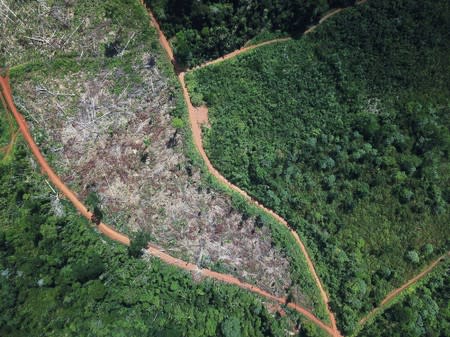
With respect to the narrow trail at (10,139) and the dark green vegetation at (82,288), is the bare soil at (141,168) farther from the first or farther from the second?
the dark green vegetation at (82,288)

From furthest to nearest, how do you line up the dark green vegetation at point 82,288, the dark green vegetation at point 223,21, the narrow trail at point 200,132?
1. the narrow trail at point 200,132
2. the dark green vegetation at point 223,21
3. the dark green vegetation at point 82,288

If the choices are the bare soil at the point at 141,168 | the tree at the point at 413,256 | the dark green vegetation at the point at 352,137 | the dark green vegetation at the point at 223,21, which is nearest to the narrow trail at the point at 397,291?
the dark green vegetation at the point at 352,137

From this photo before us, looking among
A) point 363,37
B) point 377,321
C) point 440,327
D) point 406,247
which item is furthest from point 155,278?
point 363,37

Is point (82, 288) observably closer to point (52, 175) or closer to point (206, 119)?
point (52, 175)

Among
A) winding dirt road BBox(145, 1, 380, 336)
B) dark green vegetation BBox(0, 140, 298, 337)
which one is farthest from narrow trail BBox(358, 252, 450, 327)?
dark green vegetation BBox(0, 140, 298, 337)

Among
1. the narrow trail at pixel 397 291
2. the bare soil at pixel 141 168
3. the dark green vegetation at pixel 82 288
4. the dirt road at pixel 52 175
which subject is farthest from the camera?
the narrow trail at pixel 397 291

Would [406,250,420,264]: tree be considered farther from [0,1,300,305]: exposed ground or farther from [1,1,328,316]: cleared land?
[0,1,300,305]: exposed ground

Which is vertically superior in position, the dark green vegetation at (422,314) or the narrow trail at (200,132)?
the narrow trail at (200,132)

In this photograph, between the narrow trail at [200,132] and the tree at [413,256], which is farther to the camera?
the narrow trail at [200,132]
